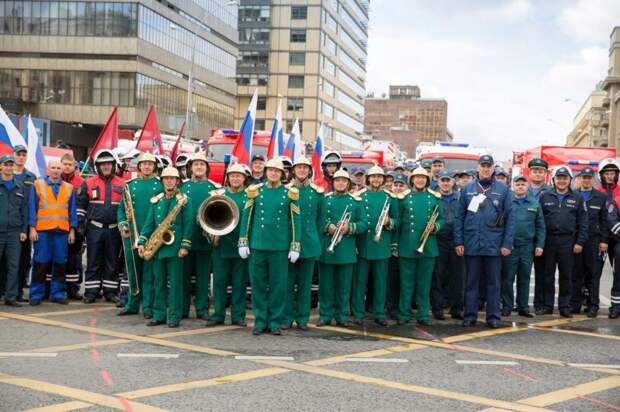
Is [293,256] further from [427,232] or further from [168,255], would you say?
[427,232]

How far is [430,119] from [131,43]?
5827 inches

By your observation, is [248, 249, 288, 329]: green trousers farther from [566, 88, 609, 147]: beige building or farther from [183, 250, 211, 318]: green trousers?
[566, 88, 609, 147]: beige building

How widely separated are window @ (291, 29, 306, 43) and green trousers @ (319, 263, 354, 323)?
292ft

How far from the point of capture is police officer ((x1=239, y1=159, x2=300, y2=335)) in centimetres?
941

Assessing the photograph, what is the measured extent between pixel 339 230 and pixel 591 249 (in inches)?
163

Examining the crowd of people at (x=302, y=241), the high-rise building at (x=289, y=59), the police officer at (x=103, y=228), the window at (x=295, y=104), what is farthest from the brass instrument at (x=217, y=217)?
the window at (x=295, y=104)

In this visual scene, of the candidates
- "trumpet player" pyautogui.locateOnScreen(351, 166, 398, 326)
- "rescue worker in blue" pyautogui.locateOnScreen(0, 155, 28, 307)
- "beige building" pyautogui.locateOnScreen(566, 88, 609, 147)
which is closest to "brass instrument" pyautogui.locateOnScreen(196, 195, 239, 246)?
"trumpet player" pyautogui.locateOnScreen(351, 166, 398, 326)

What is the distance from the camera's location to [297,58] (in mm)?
97000

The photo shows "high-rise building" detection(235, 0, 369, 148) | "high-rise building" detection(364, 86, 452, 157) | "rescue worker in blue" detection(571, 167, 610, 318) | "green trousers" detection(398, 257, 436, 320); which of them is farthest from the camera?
"high-rise building" detection(364, 86, 452, 157)

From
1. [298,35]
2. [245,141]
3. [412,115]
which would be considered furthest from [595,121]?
[245,141]

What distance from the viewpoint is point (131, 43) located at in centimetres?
5491

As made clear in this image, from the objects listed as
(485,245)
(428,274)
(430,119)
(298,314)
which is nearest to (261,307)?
(298,314)

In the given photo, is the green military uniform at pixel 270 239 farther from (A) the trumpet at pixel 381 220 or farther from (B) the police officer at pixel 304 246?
(A) the trumpet at pixel 381 220

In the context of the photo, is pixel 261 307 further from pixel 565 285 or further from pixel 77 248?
pixel 565 285
